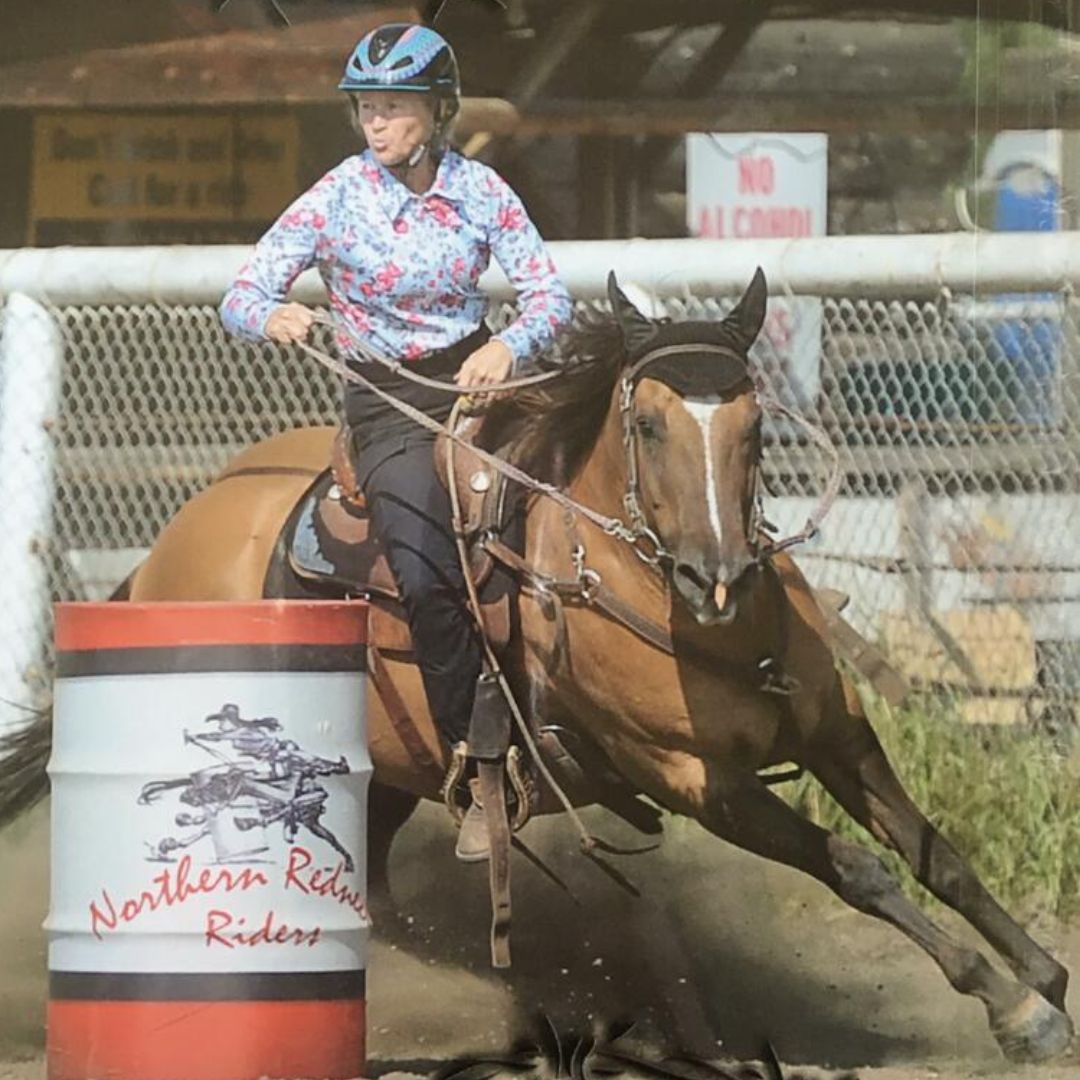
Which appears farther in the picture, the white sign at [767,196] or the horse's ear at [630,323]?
the white sign at [767,196]

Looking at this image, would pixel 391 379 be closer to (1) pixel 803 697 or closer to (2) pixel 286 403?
(2) pixel 286 403

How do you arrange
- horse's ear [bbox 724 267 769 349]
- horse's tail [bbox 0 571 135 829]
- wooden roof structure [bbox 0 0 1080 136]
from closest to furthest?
horse's ear [bbox 724 267 769 349]
wooden roof structure [bbox 0 0 1080 136]
horse's tail [bbox 0 571 135 829]

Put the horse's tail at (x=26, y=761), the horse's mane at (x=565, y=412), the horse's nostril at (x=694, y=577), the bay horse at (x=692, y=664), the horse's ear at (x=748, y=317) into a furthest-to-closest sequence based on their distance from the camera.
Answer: the horse's tail at (x=26, y=761) → the horse's mane at (x=565, y=412) → the horse's ear at (x=748, y=317) → the bay horse at (x=692, y=664) → the horse's nostril at (x=694, y=577)

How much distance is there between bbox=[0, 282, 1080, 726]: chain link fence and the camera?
6199 millimetres

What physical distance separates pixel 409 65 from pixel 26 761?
76.8 inches

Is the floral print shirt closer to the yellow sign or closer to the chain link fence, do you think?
the yellow sign

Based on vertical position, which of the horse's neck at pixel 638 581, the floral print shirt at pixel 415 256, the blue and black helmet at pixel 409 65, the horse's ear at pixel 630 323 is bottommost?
the horse's neck at pixel 638 581

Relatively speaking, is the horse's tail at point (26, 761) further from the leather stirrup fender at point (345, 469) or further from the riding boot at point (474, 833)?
the riding boot at point (474, 833)

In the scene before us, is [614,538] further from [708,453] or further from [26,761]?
[26,761]

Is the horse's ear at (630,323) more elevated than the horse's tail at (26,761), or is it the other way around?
the horse's ear at (630,323)

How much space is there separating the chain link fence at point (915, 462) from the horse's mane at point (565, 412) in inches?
12.9

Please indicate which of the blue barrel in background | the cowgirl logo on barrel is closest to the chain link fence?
the blue barrel in background

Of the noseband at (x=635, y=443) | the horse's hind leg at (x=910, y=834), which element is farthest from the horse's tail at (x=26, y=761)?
the horse's hind leg at (x=910, y=834)

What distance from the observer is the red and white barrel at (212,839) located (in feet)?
18.8
